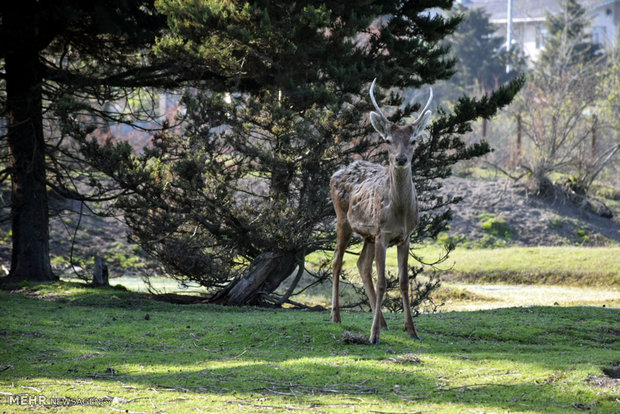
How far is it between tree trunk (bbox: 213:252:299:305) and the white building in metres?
56.2

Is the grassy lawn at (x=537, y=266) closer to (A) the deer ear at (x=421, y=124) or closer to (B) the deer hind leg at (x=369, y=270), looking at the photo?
(B) the deer hind leg at (x=369, y=270)

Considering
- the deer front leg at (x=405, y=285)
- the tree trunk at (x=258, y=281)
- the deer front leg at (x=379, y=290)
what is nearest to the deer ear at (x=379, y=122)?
the deer front leg at (x=379, y=290)

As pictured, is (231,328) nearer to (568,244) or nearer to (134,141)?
(568,244)

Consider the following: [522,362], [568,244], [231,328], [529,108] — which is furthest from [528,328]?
[529,108]

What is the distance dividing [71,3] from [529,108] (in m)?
22.7

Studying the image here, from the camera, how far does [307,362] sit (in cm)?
834

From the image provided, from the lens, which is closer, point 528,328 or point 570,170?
point 528,328

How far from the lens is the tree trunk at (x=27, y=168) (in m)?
15.1

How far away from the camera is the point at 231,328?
10.7m

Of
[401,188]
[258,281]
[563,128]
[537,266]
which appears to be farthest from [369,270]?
[563,128]

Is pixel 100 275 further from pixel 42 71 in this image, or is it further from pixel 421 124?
pixel 421 124

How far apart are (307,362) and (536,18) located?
239 ft

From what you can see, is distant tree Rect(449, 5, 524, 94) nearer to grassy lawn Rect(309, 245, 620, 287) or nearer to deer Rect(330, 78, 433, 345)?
grassy lawn Rect(309, 245, 620, 287)

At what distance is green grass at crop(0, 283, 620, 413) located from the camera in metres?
6.77
